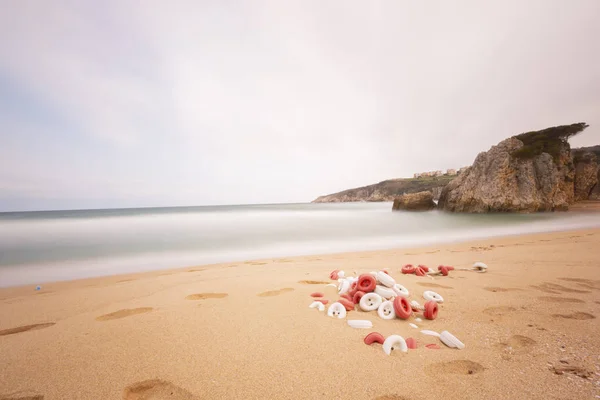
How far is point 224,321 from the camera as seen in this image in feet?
10.9

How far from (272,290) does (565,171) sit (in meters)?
47.2

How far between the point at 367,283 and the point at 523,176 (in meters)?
39.6

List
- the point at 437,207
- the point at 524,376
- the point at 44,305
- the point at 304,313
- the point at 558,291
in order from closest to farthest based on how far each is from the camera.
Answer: the point at 524,376 < the point at 304,313 < the point at 558,291 < the point at 44,305 < the point at 437,207

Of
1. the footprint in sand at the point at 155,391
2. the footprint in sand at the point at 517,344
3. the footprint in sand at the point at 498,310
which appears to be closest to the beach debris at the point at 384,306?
the footprint in sand at the point at 517,344

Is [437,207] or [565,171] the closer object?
[565,171]

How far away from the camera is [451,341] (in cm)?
266

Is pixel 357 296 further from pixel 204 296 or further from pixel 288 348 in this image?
pixel 204 296

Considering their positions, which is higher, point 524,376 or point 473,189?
point 473,189

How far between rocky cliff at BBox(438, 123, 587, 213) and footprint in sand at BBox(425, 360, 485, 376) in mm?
37378

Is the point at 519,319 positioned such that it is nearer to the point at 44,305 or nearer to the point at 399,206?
the point at 44,305

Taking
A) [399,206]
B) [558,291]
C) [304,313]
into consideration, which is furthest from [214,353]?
[399,206]

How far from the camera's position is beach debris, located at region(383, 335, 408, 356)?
2563mm

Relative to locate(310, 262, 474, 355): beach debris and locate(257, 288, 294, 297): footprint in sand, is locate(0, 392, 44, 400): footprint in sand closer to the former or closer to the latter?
locate(257, 288, 294, 297): footprint in sand

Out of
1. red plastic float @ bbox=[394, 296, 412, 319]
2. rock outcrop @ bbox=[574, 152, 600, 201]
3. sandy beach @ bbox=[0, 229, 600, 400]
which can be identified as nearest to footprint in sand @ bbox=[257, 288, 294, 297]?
sandy beach @ bbox=[0, 229, 600, 400]
